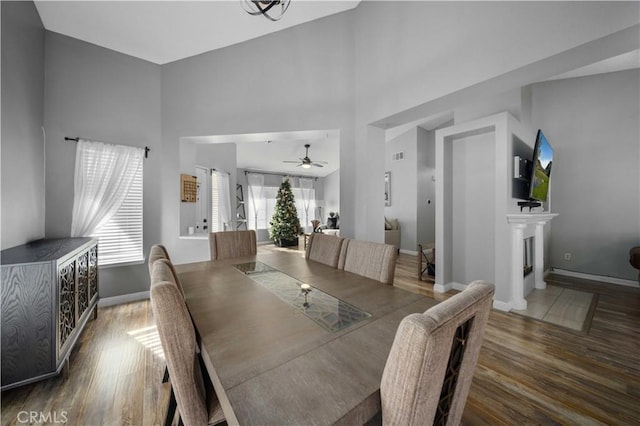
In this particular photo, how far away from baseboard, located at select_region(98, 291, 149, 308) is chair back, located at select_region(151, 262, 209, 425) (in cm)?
309

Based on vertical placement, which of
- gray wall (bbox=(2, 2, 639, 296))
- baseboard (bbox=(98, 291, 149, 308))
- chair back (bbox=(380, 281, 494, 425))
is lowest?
baseboard (bbox=(98, 291, 149, 308))

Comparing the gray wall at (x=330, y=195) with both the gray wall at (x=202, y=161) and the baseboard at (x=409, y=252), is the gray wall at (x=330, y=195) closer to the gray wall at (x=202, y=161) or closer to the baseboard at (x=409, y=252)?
the baseboard at (x=409, y=252)

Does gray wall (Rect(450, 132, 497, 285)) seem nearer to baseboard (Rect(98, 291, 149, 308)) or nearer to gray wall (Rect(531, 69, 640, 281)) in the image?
gray wall (Rect(531, 69, 640, 281))

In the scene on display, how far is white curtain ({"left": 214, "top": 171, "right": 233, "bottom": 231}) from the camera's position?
5082 mm

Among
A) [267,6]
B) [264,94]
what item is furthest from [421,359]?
[264,94]

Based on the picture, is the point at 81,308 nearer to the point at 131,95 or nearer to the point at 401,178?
the point at 131,95

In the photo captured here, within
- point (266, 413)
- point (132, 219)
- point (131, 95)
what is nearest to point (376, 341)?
point (266, 413)

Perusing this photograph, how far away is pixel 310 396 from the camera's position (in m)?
0.71

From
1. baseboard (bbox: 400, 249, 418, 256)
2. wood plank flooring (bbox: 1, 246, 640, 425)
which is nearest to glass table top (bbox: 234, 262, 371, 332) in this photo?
wood plank flooring (bbox: 1, 246, 640, 425)

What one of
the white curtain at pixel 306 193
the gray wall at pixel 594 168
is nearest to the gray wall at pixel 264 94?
the gray wall at pixel 594 168

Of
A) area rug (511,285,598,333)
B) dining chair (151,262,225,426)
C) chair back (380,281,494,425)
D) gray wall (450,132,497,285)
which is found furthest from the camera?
gray wall (450,132,497,285)

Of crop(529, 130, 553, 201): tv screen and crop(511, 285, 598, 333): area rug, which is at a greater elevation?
crop(529, 130, 553, 201): tv screen

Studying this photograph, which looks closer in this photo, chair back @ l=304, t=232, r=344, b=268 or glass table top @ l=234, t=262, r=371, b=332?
glass table top @ l=234, t=262, r=371, b=332

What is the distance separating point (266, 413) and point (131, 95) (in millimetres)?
4100
